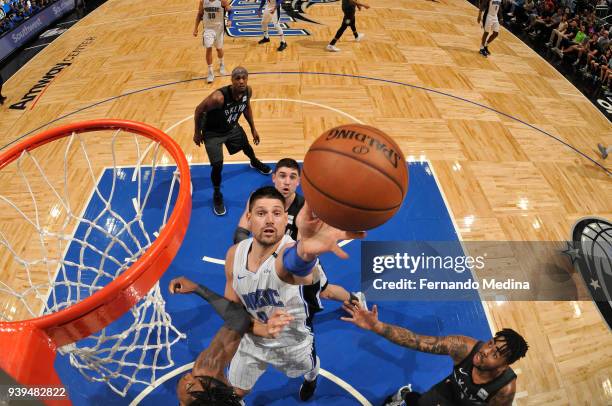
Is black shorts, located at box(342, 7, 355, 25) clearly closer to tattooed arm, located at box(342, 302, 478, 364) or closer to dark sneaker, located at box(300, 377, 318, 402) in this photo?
tattooed arm, located at box(342, 302, 478, 364)

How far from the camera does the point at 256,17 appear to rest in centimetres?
1090

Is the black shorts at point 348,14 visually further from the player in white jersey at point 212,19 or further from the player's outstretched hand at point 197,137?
the player's outstretched hand at point 197,137

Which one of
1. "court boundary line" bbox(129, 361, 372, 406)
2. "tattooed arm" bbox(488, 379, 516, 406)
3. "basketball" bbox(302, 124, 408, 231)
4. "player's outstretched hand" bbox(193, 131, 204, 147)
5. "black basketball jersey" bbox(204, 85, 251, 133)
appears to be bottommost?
"court boundary line" bbox(129, 361, 372, 406)

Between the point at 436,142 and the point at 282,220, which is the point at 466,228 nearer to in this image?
the point at 436,142

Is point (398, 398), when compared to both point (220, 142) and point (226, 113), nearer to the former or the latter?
point (220, 142)

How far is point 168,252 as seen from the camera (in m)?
2.30

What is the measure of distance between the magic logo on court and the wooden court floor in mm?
387

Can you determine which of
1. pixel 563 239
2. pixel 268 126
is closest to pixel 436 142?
pixel 563 239

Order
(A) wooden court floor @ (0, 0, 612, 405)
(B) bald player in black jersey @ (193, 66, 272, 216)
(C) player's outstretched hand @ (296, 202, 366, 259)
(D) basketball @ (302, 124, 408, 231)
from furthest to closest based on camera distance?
(B) bald player in black jersey @ (193, 66, 272, 216)
(A) wooden court floor @ (0, 0, 612, 405)
(D) basketball @ (302, 124, 408, 231)
(C) player's outstretched hand @ (296, 202, 366, 259)

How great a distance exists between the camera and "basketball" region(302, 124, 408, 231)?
2197mm

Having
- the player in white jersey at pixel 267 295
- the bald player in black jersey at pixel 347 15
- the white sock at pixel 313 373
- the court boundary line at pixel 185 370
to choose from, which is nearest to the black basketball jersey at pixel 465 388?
the court boundary line at pixel 185 370

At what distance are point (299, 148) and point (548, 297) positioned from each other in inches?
144

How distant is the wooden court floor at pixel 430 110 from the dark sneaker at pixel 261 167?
13.6 inches

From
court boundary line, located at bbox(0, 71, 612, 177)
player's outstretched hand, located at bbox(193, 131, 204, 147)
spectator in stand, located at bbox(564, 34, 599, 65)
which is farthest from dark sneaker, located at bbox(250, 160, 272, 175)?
spectator in stand, located at bbox(564, 34, 599, 65)
